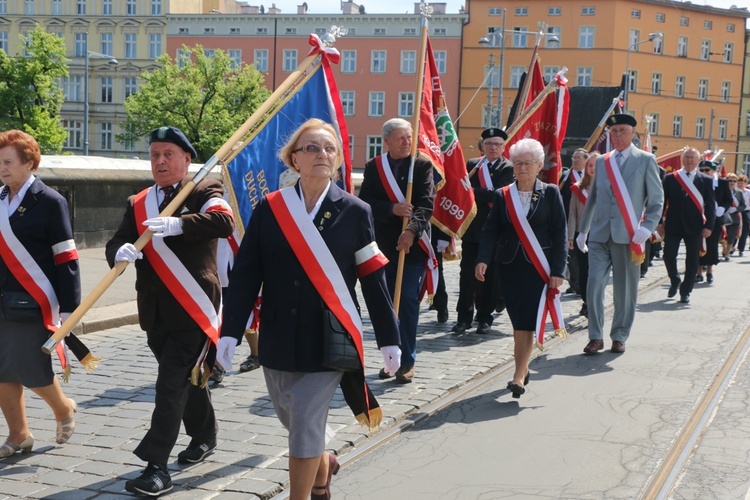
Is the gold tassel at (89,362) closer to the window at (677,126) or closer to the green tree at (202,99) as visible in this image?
the green tree at (202,99)

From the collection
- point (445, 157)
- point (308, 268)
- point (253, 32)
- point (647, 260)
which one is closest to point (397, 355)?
point (308, 268)

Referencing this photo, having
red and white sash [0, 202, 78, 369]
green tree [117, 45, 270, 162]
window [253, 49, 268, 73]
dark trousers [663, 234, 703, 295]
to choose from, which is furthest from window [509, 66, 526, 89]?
red and white sash [0, 202, 78, 369]

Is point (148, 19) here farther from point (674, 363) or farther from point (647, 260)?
point (674, 363)

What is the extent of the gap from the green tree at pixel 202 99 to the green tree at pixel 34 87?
1400 centimetres

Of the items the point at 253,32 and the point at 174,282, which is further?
the point at 253,32

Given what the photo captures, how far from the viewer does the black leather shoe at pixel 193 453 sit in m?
5.16

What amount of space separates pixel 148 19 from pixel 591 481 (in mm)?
79624

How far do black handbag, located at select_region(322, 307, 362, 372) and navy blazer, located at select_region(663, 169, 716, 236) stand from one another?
1009 cm

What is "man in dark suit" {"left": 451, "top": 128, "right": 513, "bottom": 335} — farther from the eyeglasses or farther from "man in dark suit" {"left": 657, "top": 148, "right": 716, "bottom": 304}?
the eyeglasses

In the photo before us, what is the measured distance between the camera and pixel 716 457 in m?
5.59

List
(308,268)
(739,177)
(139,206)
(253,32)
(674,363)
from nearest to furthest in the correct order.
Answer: (308,268) < (139,206) < (674,363) < (739,177) < (253,32)

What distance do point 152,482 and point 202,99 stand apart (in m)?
65.4

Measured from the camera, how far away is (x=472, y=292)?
988cm

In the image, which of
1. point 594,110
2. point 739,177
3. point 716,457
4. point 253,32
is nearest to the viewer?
point 716,457
